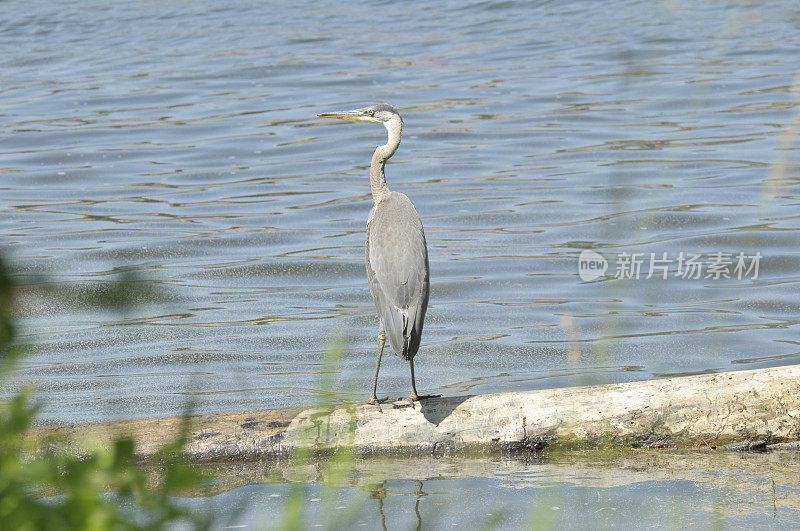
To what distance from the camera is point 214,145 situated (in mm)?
15023

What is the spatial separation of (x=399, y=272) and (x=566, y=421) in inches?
44.9

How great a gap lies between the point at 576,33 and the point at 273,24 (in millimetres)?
6995

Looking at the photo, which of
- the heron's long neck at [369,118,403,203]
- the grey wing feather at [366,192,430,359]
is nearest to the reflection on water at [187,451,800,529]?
the grey wing feather at [366,192,430,359]

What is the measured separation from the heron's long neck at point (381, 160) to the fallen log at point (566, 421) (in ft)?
5.87

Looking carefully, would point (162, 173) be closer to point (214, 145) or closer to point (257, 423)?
point (214, 145)

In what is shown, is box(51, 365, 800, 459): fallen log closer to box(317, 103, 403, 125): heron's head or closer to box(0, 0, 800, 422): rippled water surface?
box(0, 0, 800, 422): rippled water surface

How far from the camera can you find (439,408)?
4840 millimetres

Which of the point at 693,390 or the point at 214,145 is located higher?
the point at 693,390

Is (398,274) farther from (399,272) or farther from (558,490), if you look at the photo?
(558,490)

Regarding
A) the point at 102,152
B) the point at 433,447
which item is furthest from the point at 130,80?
the point at 433,447

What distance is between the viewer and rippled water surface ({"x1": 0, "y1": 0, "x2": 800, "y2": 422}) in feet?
22.1

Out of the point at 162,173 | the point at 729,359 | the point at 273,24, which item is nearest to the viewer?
the point at 729,359

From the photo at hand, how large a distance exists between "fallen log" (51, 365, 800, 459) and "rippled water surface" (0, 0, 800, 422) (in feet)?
1.41

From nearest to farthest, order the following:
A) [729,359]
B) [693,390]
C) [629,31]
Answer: [693,390]
[729,359]
[629,31]
